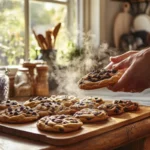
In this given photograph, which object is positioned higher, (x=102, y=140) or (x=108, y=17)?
(x=108, y=17)

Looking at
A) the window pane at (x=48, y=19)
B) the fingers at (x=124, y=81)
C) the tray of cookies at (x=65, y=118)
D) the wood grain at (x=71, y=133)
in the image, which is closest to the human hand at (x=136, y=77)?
the fingers at (x=124, y=81)

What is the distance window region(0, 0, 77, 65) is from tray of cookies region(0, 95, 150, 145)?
774 mm

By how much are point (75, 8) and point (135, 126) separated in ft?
4.88

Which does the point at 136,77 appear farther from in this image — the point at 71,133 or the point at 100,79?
the point at 71,133

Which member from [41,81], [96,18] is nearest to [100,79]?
[41,81]

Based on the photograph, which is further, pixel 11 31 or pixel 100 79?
pixel 11 31

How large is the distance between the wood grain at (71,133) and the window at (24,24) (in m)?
1.09

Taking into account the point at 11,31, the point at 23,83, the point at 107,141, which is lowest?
the point at 107,141

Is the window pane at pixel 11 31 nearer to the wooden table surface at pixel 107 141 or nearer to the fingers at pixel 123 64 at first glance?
the fingers at pixel 123 64

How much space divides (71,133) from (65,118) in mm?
98

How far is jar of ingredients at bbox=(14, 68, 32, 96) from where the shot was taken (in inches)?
75.5

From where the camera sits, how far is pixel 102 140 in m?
1.13

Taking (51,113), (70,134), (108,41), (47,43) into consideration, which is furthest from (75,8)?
(70,134)

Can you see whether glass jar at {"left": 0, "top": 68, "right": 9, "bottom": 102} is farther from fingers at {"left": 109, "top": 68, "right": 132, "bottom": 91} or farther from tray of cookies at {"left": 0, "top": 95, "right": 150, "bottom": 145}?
fingers at {"left": 109, "top": 68, "right": 132, "bottom": 91}
